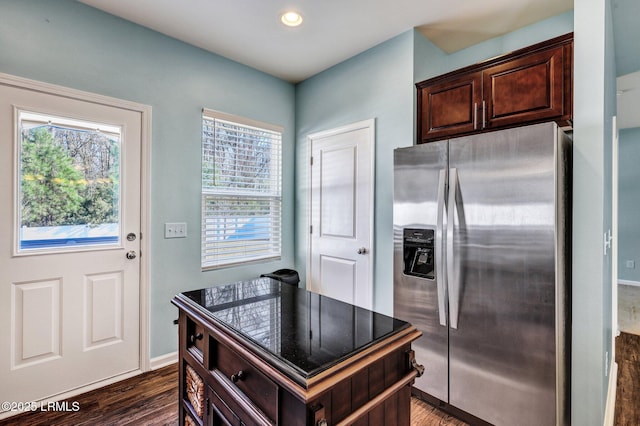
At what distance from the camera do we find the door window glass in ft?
6.72

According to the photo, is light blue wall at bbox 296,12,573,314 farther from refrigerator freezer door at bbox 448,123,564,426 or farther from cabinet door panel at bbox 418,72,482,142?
refrigerator freezer door at bbox 448,123,564,426

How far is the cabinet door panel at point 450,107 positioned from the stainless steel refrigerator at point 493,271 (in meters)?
0.39

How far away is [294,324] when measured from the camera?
1.14 metres

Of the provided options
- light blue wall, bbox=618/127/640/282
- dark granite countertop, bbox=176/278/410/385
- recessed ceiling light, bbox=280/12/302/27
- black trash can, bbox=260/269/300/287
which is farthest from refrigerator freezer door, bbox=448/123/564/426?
light blue wall, bbox=618/127/640/282

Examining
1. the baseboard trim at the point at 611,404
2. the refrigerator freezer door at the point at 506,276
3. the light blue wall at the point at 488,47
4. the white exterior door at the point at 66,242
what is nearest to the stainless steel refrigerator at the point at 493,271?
the refrigerator freezer door at the point at 506,276

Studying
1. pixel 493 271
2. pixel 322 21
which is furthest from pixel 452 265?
pixel 322 21

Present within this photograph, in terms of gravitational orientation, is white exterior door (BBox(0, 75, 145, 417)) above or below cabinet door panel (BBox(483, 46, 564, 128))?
below

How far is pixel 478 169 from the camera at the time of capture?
183 cm

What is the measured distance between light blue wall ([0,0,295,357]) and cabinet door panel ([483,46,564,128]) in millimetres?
2152

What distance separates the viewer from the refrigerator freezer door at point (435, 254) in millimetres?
1977

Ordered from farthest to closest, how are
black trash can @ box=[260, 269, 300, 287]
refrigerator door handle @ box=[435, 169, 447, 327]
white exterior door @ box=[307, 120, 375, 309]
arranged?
black trash can @ box=[260, 269, 300, 287] < white exterior door @ box=[307, 120, 375, 309] < refrigerator door handle @ box=[435, 169, 447, 327]

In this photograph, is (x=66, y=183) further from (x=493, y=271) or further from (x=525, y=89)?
(x=525, y=89)

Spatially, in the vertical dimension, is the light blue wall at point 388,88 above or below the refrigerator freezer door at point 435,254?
above

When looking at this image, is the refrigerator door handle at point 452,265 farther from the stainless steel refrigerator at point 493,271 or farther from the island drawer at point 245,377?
the island drawer at point 245,377
